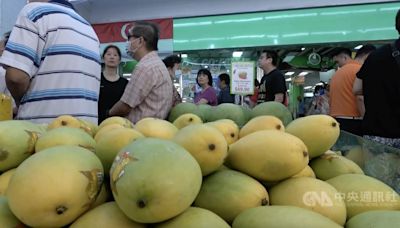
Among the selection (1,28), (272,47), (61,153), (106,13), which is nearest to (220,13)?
(272,47)

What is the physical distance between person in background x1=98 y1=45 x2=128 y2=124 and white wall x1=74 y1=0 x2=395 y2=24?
232 centimetres

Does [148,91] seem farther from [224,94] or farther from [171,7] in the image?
[171,7]

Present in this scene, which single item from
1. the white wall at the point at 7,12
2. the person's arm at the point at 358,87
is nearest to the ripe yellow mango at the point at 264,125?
the person's arm at the point at 358,87

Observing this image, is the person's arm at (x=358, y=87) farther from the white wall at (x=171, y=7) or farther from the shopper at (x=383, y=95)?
the white wall at (x=171, y=7)

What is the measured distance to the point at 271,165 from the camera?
0.79 m

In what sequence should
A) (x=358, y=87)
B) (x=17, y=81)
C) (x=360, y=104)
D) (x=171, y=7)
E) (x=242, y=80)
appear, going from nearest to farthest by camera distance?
(x=17, y=81) < (x=358, y=87) < (x=360, y=104) < (x=242, y=80) < (x=171, y=7)

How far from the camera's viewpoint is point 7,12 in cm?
360

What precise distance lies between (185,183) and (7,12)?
3582mm

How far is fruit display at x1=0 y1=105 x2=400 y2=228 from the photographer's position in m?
0.64

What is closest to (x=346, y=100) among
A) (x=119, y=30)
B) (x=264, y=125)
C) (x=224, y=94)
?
(x=264, y=125)

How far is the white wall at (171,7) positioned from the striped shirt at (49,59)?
3762 millimetres

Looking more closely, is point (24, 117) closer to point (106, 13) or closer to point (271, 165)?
point (271, 165)

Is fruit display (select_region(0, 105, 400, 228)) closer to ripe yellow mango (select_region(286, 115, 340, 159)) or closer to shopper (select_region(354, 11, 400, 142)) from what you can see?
ripe yellow mango (select_region(286, 115, 340, 159))

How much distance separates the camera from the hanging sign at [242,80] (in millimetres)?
4684
